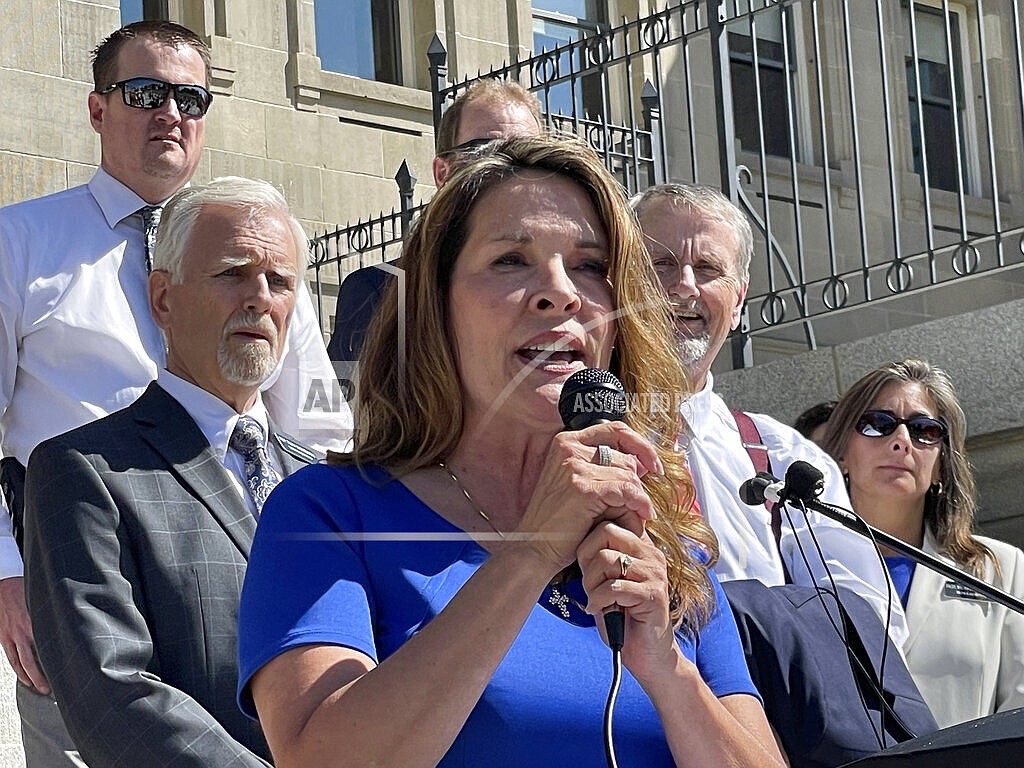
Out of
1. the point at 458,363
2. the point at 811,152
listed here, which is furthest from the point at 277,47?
the point at 458,363

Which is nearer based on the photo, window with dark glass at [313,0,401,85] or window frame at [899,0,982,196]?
window with dark glass at [313,0,401,85]

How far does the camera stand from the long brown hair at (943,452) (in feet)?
17.3

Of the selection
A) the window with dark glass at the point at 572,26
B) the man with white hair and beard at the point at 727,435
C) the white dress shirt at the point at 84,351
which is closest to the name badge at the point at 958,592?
the man with white hair and beard at the point at 727,435

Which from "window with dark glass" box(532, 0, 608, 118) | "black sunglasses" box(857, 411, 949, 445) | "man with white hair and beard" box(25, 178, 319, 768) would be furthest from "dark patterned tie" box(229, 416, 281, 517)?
"window with dark glass" box(532, 0, 608, 118)

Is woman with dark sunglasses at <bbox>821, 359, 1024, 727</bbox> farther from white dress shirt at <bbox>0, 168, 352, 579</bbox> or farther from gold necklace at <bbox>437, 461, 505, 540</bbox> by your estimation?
gold necklace at <bbox>437, 461, 505, 540</bbox>

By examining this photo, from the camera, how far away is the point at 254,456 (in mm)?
3875

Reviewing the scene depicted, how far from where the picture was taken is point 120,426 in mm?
3668

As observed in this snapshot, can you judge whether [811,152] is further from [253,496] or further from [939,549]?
[253,496]

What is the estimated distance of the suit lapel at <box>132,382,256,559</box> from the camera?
11.9 feet

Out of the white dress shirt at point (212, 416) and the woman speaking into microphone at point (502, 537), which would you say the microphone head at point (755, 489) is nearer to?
the woman speaking into microphone at point (502, 537)

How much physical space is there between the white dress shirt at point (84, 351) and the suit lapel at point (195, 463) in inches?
25.1

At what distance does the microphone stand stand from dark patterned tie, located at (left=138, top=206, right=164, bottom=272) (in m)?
2.43

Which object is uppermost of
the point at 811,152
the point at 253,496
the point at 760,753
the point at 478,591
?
the point at 811,152

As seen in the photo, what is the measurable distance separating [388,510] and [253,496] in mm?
1063
